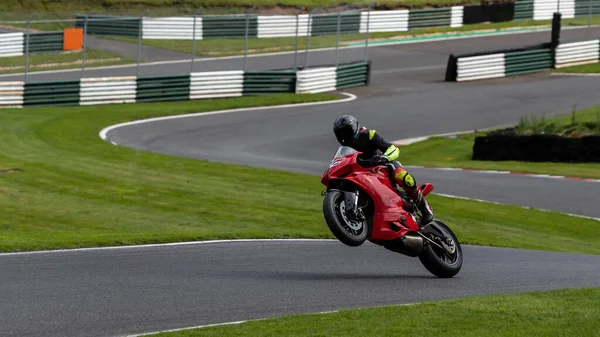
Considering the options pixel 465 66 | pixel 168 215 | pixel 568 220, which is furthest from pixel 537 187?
pixel 465 66

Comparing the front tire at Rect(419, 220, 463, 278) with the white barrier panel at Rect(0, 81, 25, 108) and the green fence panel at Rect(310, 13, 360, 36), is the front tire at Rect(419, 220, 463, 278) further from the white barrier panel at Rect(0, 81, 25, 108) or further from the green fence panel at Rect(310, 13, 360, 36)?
the green fence panel at Rect(310, 13, 360, 36)

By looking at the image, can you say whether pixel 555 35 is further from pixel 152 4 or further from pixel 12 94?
pixel 12 94

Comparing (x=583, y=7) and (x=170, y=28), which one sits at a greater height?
(x=583, y=7)

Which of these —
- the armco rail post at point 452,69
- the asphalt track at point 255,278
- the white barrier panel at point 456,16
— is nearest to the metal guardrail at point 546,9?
the white barrier panel at point 456,16

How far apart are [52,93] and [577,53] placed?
80.0 ft

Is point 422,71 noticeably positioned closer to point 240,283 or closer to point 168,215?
point 168,215

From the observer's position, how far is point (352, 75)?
4050 centimetres

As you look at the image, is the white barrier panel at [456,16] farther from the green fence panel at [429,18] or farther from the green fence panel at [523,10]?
the green fence panel at [523,10]

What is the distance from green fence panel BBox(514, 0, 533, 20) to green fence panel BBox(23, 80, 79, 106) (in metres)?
→ 30.4

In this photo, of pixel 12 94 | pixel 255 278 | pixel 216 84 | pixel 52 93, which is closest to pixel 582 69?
pixel 216 84

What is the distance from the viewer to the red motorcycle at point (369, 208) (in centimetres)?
1080

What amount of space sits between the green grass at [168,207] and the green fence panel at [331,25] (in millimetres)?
15572

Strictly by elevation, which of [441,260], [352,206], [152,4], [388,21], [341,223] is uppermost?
[152,4]

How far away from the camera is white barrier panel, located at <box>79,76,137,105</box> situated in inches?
1340
